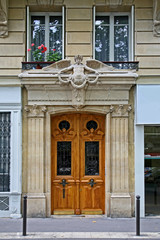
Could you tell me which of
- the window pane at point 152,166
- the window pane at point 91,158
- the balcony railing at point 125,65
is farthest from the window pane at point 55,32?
the window pane at point 152,166

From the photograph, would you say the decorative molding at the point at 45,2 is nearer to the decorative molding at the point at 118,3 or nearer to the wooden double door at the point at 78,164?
the decorative molding at the point at 118,3

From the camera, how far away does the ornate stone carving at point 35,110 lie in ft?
32.3

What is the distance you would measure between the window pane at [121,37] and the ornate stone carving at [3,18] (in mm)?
3370

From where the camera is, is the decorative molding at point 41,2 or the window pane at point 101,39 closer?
the decorative molding at point 41,2

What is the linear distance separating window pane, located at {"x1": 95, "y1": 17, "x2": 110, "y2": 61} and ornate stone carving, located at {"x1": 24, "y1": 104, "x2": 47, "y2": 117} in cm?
240

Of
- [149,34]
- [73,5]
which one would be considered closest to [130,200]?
[149,34]

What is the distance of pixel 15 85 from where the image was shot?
9867mm

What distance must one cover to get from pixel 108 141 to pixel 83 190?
1.69 m

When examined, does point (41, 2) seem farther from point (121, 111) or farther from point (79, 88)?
point (121, 111)

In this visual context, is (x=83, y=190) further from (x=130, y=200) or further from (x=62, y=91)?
(x=62, y=91)

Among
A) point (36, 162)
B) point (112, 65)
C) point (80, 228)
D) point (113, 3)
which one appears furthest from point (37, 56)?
point (80, 228)

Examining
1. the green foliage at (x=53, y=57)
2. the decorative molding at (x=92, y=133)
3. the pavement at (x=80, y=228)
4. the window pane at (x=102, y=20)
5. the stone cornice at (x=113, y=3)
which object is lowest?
the pavement at (x=80, y=228)

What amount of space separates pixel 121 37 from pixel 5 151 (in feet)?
16.5

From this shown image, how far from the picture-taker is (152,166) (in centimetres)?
1017
